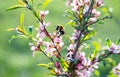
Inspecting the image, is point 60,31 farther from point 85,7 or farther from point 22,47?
point 22,47

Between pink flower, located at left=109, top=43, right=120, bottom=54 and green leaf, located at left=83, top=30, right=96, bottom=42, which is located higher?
green leaf, located at left=83, top=30, right=96, bottom=42

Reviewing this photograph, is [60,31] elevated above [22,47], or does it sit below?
above

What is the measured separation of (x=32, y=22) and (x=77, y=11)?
788cm

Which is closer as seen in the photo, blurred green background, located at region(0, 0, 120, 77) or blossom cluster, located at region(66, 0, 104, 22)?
blossom cluster, located at region(66, 0, 104, 22)

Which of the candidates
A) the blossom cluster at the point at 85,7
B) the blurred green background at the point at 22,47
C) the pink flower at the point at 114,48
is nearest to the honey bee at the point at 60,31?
the blossom cluster at the point at 85,7

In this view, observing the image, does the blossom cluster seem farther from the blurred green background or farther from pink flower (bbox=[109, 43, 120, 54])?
the blurred green background

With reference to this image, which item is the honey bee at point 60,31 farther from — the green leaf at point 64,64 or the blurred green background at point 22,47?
the blurred green background at point 22,47

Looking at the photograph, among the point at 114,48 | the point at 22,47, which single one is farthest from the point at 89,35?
the point at 22,47

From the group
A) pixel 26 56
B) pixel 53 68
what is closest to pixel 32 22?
pixel 26 56

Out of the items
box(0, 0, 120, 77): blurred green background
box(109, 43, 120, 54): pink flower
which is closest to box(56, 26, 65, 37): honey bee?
box(109, 43, 120, 54): pink flower

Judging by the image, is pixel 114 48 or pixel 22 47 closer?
pixel 114 48

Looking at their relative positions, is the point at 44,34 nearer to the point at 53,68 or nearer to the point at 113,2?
the point at 53,68

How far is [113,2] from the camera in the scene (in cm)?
1054

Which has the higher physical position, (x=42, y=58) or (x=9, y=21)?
(x=9, y=21)
